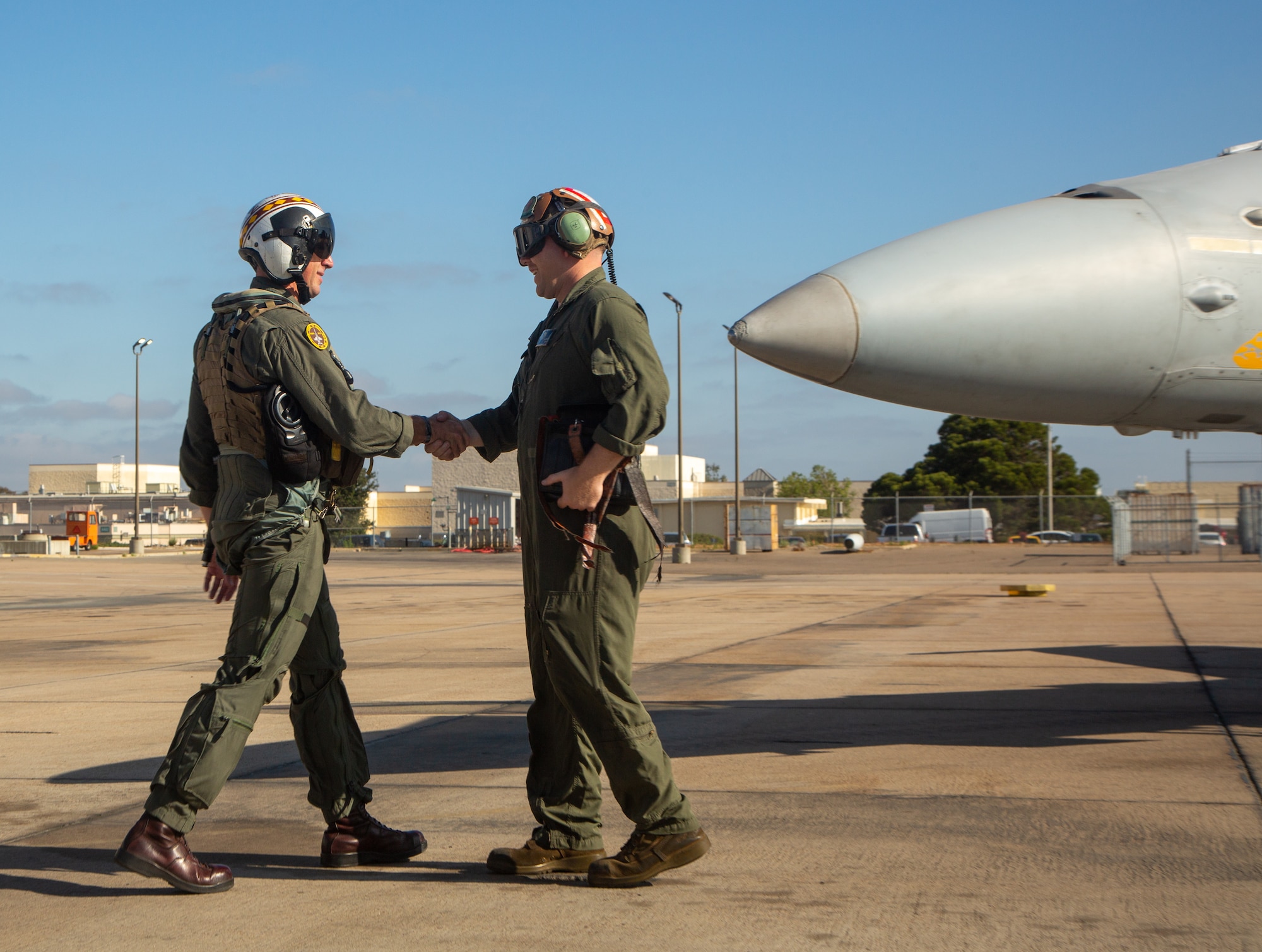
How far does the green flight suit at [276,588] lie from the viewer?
2.88 meters

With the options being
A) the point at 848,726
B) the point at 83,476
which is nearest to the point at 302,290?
the point at 848,726

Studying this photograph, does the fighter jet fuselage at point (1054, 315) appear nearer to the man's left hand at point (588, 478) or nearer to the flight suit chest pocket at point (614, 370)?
the flight suit chest pocket at point (614, 370)

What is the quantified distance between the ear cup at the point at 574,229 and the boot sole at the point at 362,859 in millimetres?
1784

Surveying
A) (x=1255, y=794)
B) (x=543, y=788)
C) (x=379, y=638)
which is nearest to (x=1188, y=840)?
(x=1255, y=794)

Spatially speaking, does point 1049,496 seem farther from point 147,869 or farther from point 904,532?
point 147,869

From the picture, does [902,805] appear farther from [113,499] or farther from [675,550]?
[113,499]

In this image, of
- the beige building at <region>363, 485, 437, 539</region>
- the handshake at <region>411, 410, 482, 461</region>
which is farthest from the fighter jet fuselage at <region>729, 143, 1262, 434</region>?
the beige building at <region>363, 485, 437, 539</region>

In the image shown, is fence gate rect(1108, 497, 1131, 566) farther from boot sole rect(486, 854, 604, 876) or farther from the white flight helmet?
the white flight helmet

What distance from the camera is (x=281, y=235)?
3264 millimetres

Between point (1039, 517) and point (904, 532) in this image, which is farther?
point (904, 532)

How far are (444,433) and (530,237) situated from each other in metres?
0.67

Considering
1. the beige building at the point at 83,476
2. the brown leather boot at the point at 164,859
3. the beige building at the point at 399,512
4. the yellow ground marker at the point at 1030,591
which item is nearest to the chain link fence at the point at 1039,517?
the yellow ground marker at the point at 1030,591

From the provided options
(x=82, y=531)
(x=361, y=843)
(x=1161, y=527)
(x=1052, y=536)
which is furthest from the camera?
(x=82, y=531)

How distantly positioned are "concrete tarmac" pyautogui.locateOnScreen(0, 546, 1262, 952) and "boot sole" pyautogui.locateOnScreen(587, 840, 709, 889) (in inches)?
1.7
